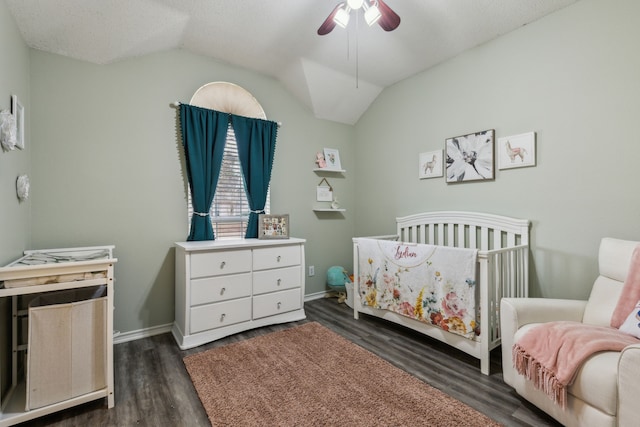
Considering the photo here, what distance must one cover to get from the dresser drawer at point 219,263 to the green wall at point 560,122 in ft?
6.61

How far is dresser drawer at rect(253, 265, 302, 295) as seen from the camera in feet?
8.64

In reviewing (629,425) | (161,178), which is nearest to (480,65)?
(629,425)

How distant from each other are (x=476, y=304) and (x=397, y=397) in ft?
2.72

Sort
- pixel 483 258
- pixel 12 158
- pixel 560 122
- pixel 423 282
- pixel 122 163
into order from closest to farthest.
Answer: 1. pixel 12 158
2. pixel 483 258
3. pixel 560 122
4. pixel 423 282
5. pixel 122 163

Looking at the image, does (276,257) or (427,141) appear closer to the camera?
(276,257)

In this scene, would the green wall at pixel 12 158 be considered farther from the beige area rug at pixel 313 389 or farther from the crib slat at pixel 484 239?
the crib slat at pixel 484 239

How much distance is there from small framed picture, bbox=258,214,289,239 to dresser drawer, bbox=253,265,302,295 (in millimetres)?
371

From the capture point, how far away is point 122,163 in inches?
95.0

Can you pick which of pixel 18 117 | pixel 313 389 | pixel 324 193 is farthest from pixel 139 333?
pixel 324 193

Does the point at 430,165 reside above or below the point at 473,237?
above

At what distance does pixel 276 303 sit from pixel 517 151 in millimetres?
2508

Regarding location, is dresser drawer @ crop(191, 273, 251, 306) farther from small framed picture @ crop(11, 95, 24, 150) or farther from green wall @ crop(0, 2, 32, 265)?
small framed picture @ crop(11, 95, 24, 150)

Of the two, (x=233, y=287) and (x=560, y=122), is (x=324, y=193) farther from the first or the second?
(x=560, y=122)

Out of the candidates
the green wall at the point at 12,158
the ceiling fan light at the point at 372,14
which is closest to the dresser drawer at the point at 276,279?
the green wall at the point at 12,158
